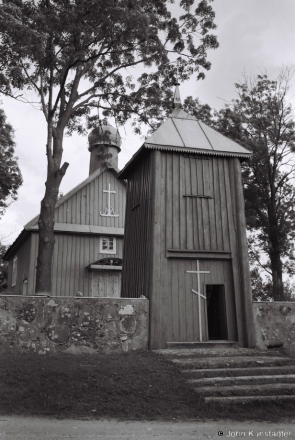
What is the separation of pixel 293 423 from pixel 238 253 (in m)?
5.98

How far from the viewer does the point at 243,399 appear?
750 cm

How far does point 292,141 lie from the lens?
21.6 meters

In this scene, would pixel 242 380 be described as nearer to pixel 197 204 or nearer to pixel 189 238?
pixel 189 238

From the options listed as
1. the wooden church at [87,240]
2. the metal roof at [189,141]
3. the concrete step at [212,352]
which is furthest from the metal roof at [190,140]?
the concrete step at [212,352]

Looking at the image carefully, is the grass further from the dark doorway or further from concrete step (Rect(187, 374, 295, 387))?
the dark doorway

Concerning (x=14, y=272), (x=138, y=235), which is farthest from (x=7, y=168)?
(x=138, y=235)

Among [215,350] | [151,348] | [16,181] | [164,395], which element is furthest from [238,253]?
[16,181]

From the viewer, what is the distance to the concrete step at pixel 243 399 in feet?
24.3

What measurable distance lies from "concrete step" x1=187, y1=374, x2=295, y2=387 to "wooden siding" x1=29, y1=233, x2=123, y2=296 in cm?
1134

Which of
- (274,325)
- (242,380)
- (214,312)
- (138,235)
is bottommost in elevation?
(242,380)

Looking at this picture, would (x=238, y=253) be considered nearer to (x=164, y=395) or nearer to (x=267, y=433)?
(x=164, y=395)

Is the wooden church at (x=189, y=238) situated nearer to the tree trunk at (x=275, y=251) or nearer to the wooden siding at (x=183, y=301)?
the wooden siding at (x=183, y=301)

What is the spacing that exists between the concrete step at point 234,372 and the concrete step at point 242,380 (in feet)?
0.87

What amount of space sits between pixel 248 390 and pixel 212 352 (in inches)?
102
